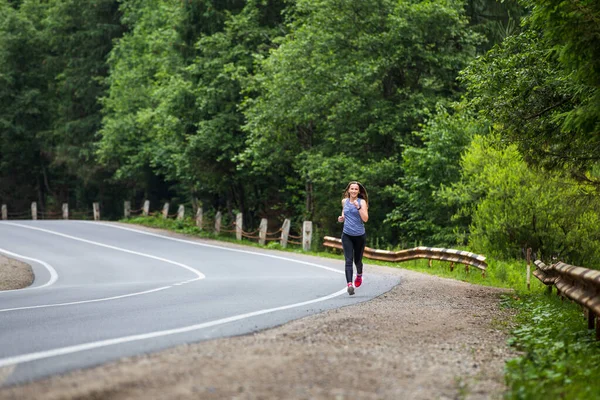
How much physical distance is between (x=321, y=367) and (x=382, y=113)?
21.0m

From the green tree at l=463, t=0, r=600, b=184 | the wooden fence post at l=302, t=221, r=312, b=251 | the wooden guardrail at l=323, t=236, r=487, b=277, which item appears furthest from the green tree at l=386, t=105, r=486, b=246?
the green tree at l=463, t=0, r=600, b=184

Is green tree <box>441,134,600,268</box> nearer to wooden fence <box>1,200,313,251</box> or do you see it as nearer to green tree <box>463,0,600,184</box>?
green tree <box>463,0,600,184</box>

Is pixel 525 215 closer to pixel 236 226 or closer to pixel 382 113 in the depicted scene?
pixel 382 113

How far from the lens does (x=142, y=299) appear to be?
11398 millimetres

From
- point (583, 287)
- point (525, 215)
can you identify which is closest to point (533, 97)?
point (583, 287)

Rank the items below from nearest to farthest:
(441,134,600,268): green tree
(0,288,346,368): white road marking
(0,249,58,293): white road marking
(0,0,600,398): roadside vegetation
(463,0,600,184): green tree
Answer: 1. (0,288,346,368): white road marking
2. (463,0,600,184): green tree
3. (0,0,600,398): roadside vegetation
4. (0,249,58,293): white road marking
5. (441,134,600,268): green tree

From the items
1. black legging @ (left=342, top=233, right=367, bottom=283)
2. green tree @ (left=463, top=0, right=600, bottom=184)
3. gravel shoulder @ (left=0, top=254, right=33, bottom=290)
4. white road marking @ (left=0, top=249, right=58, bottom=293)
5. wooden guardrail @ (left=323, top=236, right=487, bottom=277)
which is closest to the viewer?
green tree @ (left=463, top=0, right=600, bottom=184)

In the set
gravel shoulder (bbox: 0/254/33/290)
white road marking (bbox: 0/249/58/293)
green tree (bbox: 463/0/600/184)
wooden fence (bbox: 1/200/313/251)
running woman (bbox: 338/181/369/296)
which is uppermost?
green tree (bbox: 463/0/600/184)

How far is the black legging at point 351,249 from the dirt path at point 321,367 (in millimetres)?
2811

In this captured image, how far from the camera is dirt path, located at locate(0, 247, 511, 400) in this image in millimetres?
5035

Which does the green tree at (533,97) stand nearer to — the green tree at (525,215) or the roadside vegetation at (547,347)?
the roadside vegetation at (547,347)

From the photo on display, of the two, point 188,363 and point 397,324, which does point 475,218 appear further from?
point 188,363

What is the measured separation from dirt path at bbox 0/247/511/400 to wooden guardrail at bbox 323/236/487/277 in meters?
8.77

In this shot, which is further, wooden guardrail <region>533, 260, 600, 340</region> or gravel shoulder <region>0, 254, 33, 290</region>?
gravel shoulder <region>0, 254, 33, 290</region>
